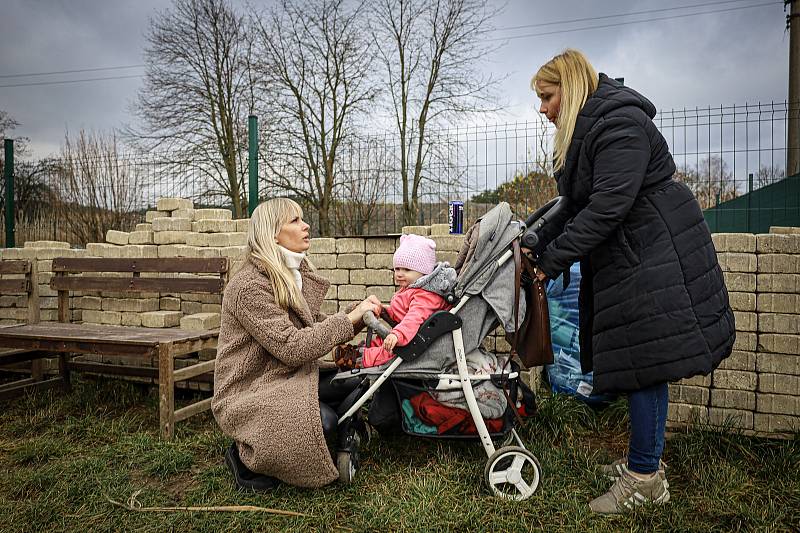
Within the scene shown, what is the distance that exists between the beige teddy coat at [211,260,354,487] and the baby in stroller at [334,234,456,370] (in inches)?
11.1

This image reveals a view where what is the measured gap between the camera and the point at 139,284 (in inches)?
202

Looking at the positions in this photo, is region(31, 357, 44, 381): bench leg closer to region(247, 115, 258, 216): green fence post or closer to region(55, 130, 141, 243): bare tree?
region(55, 130, 141, 243): bare tree

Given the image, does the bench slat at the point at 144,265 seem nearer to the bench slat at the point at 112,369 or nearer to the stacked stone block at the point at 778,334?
the bench slat at the point at 112,369

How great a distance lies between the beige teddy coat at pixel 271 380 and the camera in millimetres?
2795

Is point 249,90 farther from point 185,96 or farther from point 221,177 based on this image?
point 221,177

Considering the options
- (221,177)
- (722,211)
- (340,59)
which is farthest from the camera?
(340,59)

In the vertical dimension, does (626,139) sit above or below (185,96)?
below

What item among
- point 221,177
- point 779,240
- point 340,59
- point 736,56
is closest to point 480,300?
point 779,240

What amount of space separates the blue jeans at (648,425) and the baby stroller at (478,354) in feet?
1.67

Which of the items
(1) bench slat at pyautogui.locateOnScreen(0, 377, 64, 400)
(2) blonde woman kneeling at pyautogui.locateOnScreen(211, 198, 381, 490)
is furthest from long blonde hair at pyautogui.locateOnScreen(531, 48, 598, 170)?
(1) bench slat at pyautogui.locateOnScreen(0, 377, 64, 400)

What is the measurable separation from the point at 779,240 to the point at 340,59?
38.3ft

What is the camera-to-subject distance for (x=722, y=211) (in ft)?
21.5

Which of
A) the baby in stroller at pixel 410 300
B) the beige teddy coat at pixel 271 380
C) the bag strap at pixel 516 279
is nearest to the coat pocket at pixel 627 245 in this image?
the bag strap at pixel 516 279

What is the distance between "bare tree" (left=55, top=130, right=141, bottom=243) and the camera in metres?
7.05
